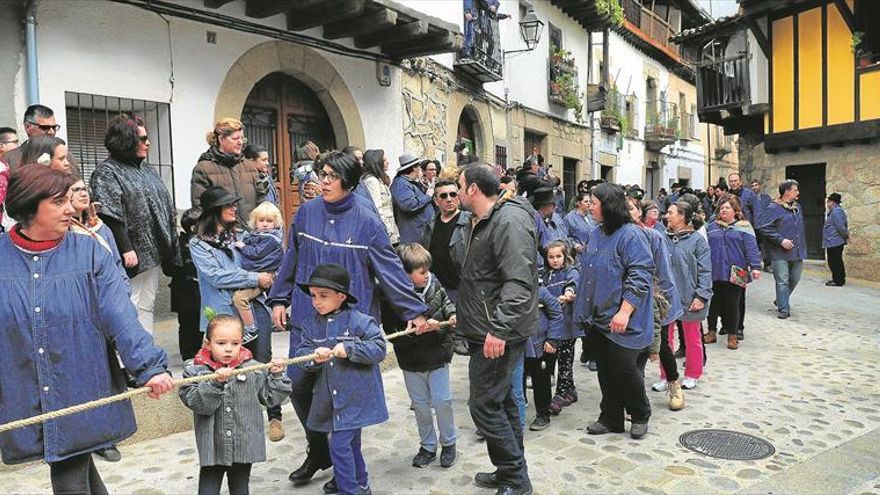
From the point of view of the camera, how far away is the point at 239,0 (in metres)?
7.43

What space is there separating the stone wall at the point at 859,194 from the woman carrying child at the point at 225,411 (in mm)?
13402

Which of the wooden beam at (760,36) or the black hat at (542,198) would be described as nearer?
the black hat at (542,198)

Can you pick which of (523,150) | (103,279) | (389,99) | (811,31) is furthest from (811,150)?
(103,279)

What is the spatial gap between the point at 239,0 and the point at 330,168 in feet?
16.0

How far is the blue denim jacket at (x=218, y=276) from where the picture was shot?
3965 mm

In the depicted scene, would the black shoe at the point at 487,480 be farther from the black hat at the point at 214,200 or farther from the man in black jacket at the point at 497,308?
the black hat at the point at 214,200

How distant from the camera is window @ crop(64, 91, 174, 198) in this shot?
20.6 ft

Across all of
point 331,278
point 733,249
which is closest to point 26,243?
point 331,278

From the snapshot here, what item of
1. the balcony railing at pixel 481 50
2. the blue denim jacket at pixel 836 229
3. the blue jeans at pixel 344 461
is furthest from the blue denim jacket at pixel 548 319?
the blue denim jacket at pixel 836 229

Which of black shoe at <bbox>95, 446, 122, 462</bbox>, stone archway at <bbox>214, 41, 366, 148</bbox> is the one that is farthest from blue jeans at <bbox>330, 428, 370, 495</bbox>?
stone archway at <bbox>214, 41, 366, 148</bbox>

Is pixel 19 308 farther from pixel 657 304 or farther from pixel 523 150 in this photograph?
pixel 523 150

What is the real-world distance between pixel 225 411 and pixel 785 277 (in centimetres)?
841

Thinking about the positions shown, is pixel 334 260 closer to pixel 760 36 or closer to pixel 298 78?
pixel 298 78

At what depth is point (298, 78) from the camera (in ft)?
28.6
